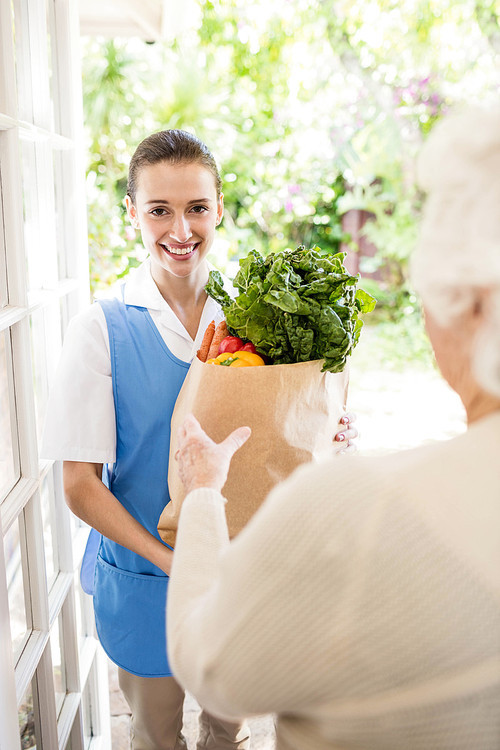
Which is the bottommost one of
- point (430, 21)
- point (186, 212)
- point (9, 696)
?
point (9, 696)

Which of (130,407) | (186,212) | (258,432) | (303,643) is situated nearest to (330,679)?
(303,643)

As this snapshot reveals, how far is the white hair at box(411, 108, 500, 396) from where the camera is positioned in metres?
0.68

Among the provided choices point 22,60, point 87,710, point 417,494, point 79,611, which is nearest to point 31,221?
point 22,60

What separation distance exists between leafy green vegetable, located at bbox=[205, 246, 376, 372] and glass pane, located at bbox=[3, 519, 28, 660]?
66 centimetres

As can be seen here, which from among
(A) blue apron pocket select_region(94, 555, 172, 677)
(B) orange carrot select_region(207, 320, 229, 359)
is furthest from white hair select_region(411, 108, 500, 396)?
(A) blue apron pocket select_region(94, 555, 172, 677)

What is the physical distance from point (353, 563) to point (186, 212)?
101cm

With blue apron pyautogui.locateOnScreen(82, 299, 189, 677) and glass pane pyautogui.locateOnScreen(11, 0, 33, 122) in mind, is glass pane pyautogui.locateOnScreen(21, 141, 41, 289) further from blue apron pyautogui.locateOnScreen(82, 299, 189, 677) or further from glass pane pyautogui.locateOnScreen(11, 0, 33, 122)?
blue apron pyautogui.locateOnScreen(82, 299, 189, 677)

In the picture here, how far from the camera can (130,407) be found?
1.40 m

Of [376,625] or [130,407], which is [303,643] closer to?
[376,625]

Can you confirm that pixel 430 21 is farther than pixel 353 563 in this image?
Yes

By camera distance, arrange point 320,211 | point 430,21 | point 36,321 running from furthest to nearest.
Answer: point 320,211 → point 430,21 → point 36,321

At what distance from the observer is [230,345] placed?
1.24m

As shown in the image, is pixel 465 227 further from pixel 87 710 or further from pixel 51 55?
pixel 87 710

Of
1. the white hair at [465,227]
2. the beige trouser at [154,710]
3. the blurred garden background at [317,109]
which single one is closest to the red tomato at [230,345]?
the white hair at [465,227]
